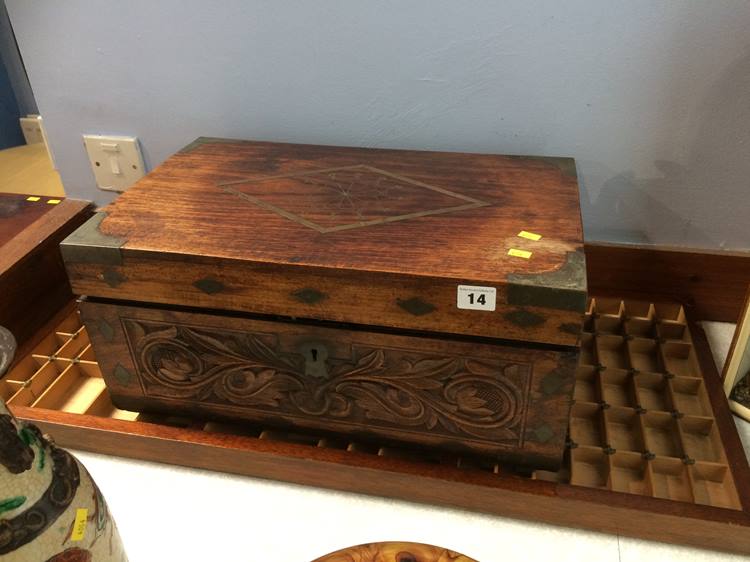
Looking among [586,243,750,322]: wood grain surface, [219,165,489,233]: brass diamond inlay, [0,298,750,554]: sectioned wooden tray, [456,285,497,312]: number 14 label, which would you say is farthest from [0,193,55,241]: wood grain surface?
[586,243,750,322]: wood grain surface

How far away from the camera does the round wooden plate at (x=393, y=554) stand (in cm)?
56

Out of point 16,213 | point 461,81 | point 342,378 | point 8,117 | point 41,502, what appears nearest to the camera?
point 41,502

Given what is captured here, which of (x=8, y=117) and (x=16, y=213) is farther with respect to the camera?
(x=8, y=117)

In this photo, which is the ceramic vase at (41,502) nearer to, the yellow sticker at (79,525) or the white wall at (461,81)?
the yellow sticker at (79,525)

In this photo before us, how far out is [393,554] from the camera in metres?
0.57

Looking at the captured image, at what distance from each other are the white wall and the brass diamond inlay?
0.17 meters

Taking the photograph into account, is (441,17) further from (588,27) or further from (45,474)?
(45,474)

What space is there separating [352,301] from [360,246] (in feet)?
0.22

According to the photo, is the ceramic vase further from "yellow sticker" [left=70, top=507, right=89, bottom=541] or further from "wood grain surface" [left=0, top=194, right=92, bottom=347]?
"wood grain surface" [left=0, top=194, right=92, bottom=347]

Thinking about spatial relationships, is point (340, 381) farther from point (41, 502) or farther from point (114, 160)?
point (114, 160)

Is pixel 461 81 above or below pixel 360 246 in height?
above

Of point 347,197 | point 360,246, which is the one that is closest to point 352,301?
point 360,246

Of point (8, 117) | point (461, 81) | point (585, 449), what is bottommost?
point (585, 449)

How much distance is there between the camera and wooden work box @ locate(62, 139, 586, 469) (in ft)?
A: 2.32
